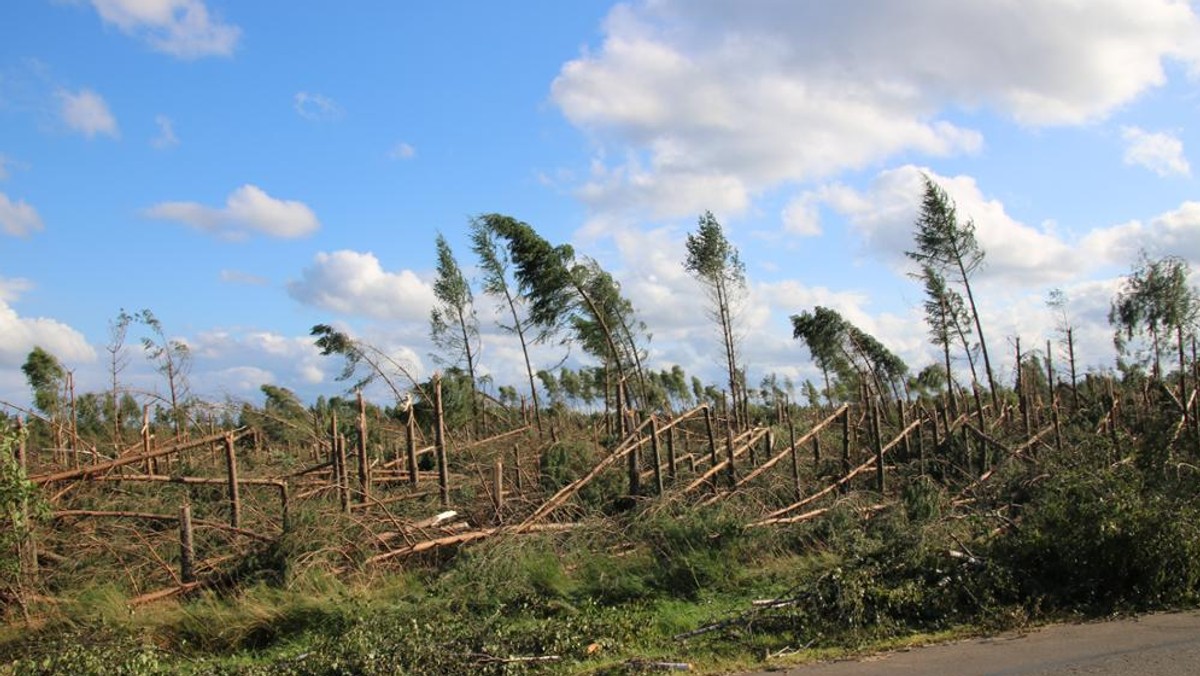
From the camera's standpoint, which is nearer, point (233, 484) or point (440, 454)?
point (233, 484)

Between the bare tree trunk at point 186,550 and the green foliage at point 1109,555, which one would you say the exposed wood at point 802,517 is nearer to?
the green foliage at point 1109,555

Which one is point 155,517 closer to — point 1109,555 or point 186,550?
point 186,550

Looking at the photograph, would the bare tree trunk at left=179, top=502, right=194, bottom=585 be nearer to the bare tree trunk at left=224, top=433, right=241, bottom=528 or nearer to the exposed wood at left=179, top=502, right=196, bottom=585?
the exposed wood at left=179, top=502, right=196, bottom=585

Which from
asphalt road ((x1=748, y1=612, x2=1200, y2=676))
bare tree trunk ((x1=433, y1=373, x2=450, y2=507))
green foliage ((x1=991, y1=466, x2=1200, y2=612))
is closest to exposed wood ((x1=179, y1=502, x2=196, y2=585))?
bare tree trunk ((x1=433, y1=373, x2=450, y2=507))

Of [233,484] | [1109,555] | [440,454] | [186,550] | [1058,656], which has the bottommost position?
[1058,656]

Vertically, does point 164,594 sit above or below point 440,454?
below

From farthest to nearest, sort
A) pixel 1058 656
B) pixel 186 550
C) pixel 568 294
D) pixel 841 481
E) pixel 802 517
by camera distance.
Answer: pixel 568 294 < pixel 841 481 < pixel 802 517 < pixel 186 550 < pixel 1058 656

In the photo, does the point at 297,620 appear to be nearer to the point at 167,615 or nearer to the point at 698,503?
the point at 167,615

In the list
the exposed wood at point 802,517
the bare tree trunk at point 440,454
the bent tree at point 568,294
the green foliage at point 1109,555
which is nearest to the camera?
the green foliage at point 1109,555

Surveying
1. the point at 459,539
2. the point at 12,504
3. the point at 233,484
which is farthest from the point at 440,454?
the point at 12,504

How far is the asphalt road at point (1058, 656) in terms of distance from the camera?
709cm

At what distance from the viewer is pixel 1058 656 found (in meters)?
7.51

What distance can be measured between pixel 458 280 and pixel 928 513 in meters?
20.7

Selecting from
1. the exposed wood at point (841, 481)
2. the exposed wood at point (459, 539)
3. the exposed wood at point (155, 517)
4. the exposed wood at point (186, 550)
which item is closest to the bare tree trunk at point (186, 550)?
the exposed wood at point (186, 550)
